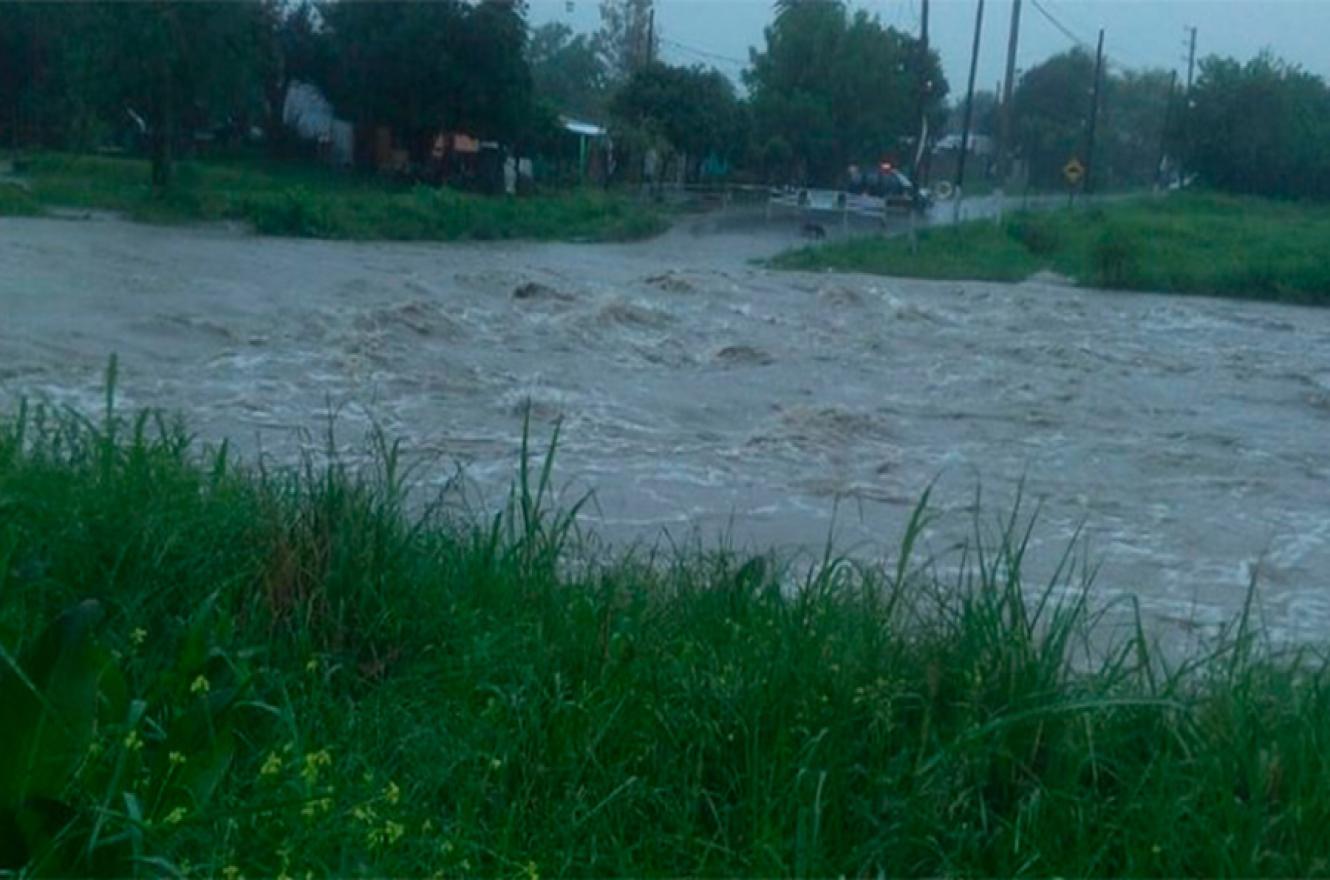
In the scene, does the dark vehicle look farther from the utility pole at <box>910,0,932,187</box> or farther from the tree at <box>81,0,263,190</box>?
the tree at <box>81,0,263,190</box>

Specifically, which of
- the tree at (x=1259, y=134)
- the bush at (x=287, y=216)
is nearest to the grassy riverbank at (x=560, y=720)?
the bush at (x=287, y=216)

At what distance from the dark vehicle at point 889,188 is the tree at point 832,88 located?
6.53 ft

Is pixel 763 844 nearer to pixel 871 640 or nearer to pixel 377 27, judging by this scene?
pixel 871 640

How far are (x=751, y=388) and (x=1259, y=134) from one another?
179 ft

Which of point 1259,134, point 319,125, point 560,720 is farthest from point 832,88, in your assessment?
point 560,720

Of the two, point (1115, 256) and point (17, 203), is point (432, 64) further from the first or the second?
point (1115, 256)

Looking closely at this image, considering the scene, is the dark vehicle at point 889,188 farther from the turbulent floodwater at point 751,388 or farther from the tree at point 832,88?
the turbulent floodwater at point 751,388

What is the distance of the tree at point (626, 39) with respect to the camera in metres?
62.8

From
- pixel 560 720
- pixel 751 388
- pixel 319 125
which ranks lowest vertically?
pixel 751 388

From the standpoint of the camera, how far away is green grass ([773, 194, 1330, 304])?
125 ft

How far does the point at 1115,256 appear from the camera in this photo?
38.2m

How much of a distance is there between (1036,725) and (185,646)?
2.03 m

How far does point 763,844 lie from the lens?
464 cm

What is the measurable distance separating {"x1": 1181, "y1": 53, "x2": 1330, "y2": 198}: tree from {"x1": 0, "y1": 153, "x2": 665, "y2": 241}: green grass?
1169 inches
